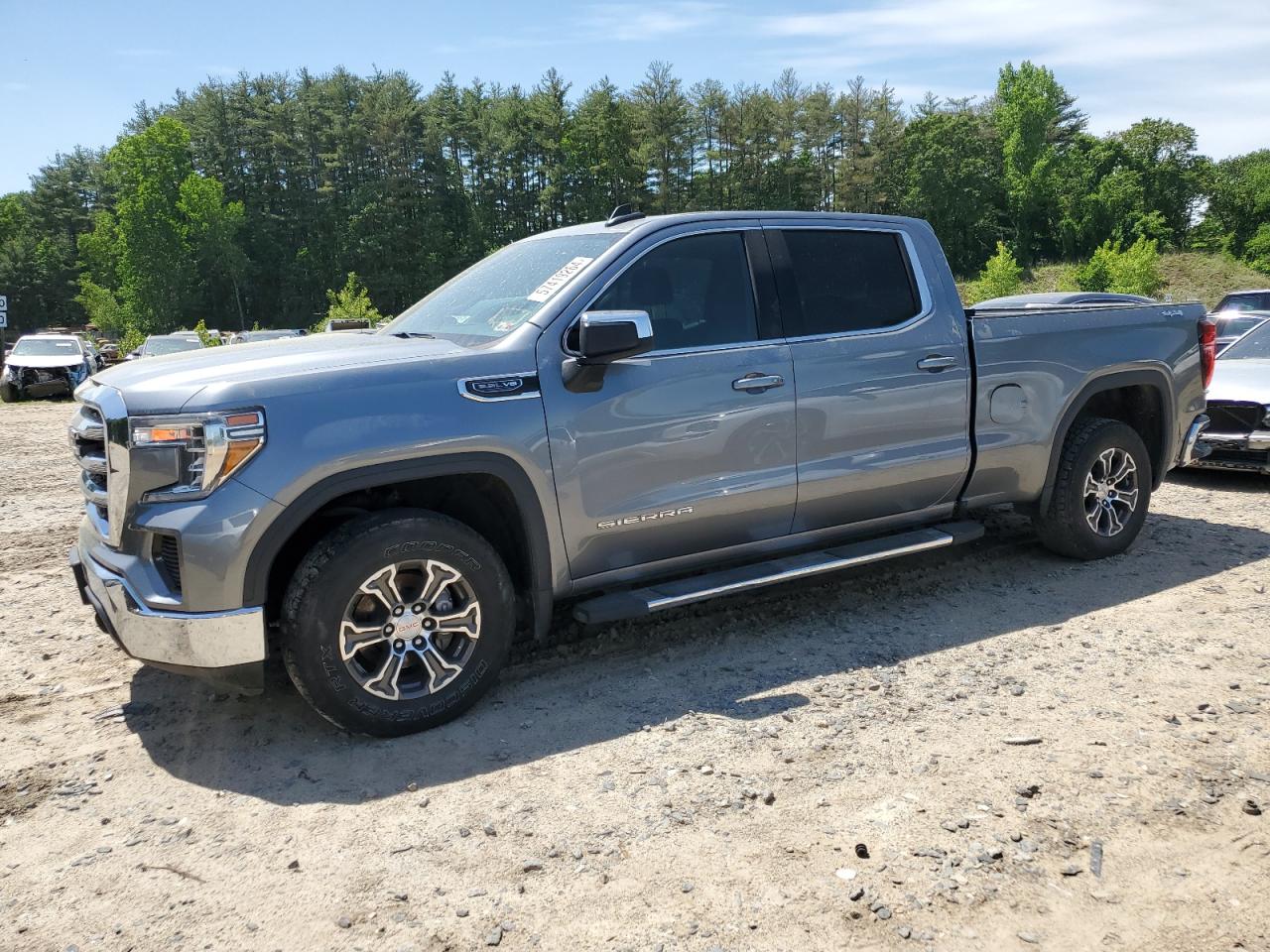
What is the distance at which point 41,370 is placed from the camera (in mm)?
21812

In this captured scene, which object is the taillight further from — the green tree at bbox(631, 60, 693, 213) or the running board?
the green tree at bbox(631, 60, 693, 213)

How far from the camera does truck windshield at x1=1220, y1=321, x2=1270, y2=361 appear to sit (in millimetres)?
8677

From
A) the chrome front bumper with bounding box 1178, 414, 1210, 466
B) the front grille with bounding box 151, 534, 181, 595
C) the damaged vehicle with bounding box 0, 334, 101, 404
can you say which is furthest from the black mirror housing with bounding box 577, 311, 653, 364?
the damaged vehicle with bounding box 0, 334, 101, 404

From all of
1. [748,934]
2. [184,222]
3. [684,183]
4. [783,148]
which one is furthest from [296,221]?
[748,934]

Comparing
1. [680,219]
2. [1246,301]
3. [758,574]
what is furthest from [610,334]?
[1246,301]

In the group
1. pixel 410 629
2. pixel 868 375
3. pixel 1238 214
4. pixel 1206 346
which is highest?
pixel 1238 214

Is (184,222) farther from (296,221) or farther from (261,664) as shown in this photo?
(261,664)

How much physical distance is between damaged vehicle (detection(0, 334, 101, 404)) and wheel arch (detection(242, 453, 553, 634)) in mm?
21123

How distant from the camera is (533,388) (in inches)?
150

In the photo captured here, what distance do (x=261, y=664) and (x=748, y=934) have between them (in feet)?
6.46

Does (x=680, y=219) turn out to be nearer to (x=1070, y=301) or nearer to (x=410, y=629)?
(x=410, y=629)

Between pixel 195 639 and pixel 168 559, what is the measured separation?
1.07 feet

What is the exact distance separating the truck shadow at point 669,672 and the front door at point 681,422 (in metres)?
0.55

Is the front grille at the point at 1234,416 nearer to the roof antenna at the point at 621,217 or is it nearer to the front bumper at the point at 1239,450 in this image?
the front bumper at the point at 1239,450
